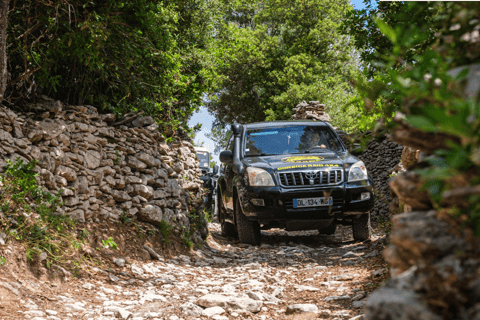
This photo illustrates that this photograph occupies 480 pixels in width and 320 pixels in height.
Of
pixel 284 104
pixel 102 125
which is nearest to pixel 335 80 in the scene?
pixel 284 104

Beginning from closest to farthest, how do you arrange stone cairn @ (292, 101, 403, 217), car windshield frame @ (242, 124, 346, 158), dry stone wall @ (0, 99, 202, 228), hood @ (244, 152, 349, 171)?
dry stone wall @ (0, 99, 202, 228)
hood @ (244, 152, 349, 171)
car windshield frame @ (242, 124, 346, 158)
stone cairn @ (292, 101, 403, 217)

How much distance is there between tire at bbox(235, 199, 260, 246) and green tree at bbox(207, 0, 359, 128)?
15.1 meters

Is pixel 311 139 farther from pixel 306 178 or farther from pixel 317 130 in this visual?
pixel 306 178

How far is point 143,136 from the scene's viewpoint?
6.54 metres

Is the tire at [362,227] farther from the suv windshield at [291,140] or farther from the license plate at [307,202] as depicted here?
the suv windshield at [291,140]

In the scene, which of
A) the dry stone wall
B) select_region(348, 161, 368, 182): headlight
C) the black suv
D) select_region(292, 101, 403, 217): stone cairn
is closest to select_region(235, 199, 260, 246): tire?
the black suv

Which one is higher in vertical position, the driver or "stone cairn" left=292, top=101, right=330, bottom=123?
"stone cairn" left=292, top=101, right=330, bottom=123

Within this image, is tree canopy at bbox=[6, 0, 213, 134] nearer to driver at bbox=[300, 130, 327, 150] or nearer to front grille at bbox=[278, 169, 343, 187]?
driver at bbox=[300, 130, 327, 150]

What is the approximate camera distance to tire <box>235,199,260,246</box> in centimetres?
679

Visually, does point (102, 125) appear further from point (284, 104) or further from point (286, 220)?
point (284, 104)

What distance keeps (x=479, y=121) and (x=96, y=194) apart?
5141 mm

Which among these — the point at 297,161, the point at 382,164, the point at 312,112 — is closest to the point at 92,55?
the point at 297,161

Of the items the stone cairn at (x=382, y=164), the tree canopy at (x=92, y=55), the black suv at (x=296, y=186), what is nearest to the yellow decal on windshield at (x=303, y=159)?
the black suv at (x=296, y=186)

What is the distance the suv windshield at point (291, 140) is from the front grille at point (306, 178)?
2.66 ft
